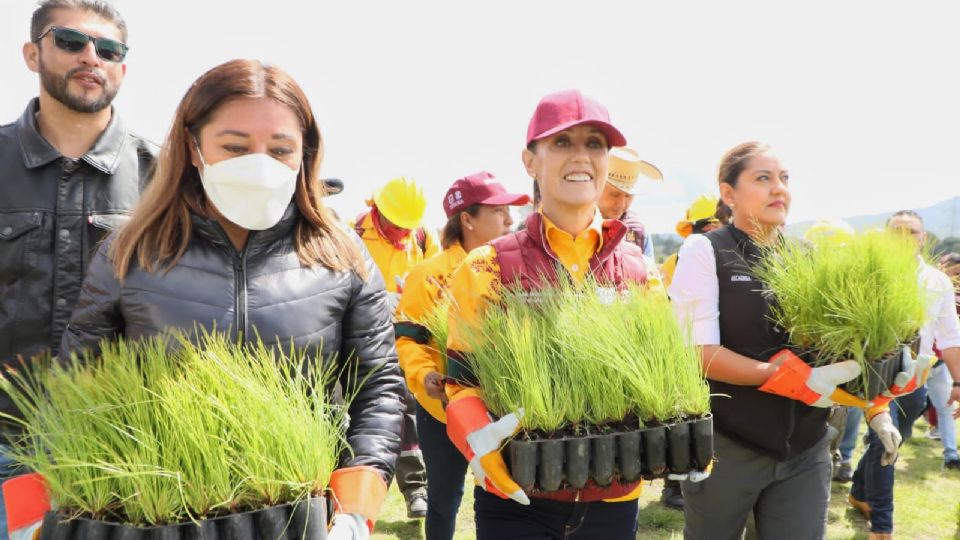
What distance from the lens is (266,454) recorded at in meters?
1.35

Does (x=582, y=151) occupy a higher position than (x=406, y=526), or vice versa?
(x=582, y=151)

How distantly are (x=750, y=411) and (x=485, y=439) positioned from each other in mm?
1440

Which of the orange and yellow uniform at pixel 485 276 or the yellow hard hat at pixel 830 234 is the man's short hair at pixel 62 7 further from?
the yellow hard hat at pixel 830 234

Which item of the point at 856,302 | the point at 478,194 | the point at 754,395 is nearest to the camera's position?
the point at 856,302

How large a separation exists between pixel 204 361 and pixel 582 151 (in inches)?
52.1

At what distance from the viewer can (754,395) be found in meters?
2.66

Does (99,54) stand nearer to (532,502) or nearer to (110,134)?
(110,134)

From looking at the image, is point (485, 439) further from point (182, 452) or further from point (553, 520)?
point (182, 452)

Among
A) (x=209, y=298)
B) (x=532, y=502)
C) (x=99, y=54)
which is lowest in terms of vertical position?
(x=532, y=502)

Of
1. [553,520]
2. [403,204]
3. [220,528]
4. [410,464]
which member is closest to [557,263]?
[553,520]

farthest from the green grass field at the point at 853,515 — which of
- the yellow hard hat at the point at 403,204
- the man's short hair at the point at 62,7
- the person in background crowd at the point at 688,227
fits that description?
the man's short hair at the point at 62,7

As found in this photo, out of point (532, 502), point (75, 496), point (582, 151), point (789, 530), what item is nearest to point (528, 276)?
point (582, 151)

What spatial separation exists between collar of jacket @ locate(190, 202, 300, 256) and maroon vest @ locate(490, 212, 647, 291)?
2.29 feet

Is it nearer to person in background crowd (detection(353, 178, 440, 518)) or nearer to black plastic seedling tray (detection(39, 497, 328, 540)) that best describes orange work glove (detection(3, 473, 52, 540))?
black plastic seedling tray (detection(39, 497, 328, 540))
